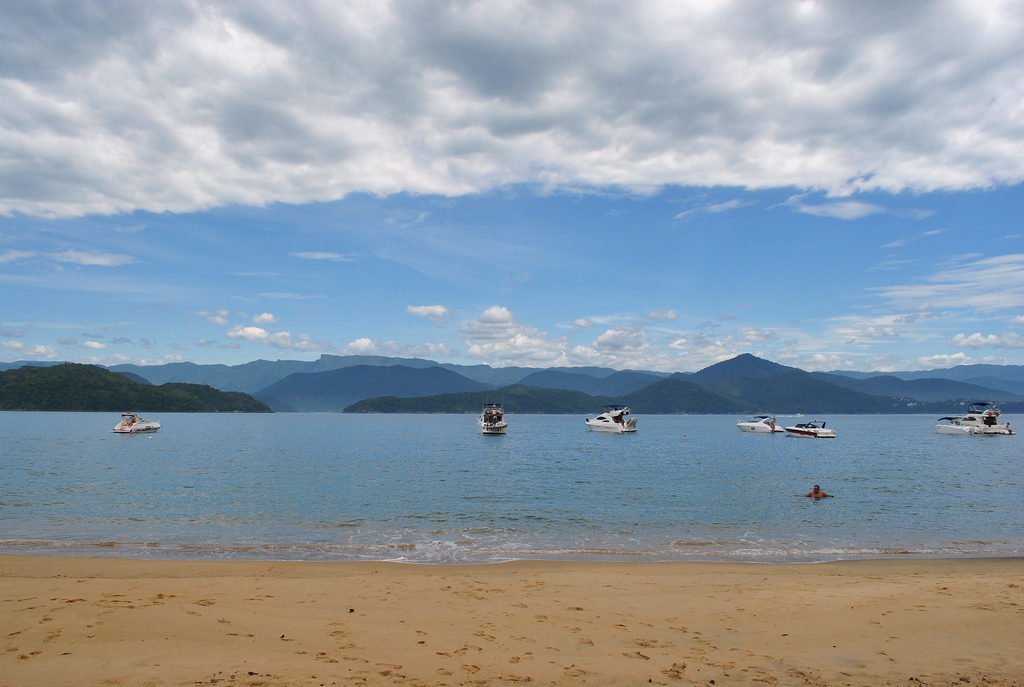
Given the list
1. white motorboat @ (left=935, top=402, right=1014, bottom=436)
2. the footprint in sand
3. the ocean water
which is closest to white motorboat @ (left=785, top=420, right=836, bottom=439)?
white motorboat @ (left=935, top=402, right=1014, bottom=436)

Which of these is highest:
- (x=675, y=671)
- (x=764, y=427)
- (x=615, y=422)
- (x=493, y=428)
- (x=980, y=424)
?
(x=675, y=671)

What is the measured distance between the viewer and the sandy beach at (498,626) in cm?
914

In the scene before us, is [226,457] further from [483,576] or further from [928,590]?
[928,590]

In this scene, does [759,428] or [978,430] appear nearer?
[978,430]

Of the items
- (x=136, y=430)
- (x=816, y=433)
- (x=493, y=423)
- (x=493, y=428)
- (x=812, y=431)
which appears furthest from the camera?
(x=812, y=431)

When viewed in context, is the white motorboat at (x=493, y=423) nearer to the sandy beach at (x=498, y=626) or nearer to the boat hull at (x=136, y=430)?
the boat hull at (x=136, y=430)

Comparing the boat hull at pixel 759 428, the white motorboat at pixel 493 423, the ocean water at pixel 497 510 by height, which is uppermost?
the white motorboat at pixel 493 423

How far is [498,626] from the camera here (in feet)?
38.4

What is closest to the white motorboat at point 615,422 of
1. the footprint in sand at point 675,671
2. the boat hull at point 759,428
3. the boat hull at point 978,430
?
the boat hull at point 759,428

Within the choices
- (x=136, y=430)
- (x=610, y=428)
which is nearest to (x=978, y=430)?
(x=610, y=428)

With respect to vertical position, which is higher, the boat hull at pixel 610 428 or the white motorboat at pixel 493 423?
the white motorboat at pixel 493 423

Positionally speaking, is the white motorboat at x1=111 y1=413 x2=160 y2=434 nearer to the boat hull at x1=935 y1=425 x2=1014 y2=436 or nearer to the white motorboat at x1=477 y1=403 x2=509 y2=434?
the white motorboat at x1=477 y1=403 x2=509 y2=434

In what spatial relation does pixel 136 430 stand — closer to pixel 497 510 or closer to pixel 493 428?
pixel 493 428

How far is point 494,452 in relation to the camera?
7844cm
